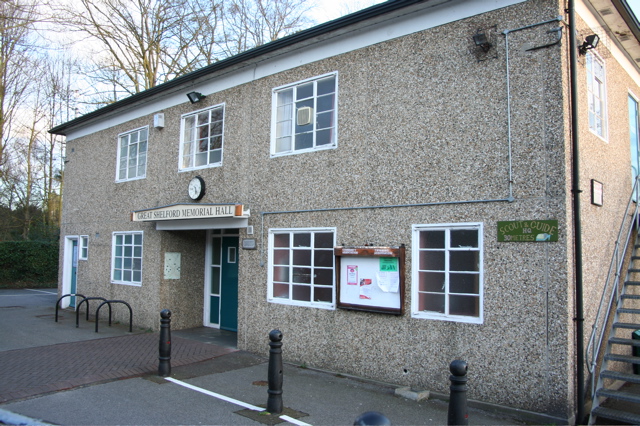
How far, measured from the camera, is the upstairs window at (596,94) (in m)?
7.33

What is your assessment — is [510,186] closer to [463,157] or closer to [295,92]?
[463,157]

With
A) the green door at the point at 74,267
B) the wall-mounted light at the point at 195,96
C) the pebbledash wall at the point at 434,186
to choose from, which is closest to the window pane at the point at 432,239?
the pebbledash wall at the point at 434,186

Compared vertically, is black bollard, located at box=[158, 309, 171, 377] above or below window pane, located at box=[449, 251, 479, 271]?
below

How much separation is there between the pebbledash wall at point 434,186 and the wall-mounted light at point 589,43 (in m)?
0.20

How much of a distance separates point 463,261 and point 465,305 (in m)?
0.59

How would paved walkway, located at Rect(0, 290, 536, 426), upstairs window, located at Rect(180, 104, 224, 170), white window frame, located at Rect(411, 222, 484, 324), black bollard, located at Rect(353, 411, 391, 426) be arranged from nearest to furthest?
black bollard, located at Rect(353, 411, 391, 426)
paved walkway, located at Rect(0, 290, 536, 426)
white window frame, located at Rect(411, 222, 484, 324)
upstairs window, located at Rect(180, 104, 224, 170)

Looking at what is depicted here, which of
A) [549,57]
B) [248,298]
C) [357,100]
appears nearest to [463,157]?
[549,57]

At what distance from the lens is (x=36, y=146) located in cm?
2692

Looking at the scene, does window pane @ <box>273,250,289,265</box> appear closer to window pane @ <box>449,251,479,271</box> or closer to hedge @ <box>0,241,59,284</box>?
window pane @ <box>449,251,479,271</box>

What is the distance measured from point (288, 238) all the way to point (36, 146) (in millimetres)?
23747

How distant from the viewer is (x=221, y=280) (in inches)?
462

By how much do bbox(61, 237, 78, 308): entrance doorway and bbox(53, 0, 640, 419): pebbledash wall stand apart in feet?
20.6

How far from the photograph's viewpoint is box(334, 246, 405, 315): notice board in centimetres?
725

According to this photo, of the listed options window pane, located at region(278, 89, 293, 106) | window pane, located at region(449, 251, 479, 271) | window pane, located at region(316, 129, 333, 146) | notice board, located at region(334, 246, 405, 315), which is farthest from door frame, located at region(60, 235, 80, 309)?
window pane, located at region(449, 251, 479, 271)
